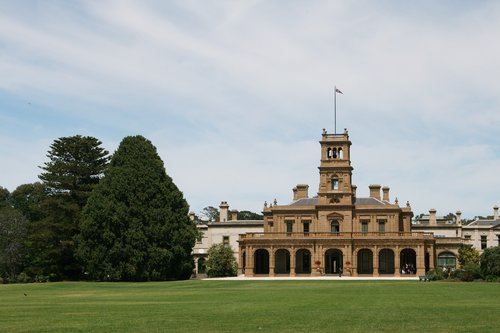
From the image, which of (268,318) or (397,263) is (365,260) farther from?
(268,318)

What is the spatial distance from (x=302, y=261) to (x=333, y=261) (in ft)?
11.2

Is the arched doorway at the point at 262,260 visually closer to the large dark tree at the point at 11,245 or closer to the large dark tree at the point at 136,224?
the large dark tree at the point at 136,224

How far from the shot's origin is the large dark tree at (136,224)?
5869 cm

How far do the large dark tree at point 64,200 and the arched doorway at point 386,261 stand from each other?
31.9 meters

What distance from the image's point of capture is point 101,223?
59125mm

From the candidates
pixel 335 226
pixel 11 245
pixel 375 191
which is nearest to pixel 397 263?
pixel 335 226

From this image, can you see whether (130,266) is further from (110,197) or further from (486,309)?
(486,309)

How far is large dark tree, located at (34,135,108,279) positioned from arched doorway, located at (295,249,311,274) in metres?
24.4

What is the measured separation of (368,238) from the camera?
74.8 meters

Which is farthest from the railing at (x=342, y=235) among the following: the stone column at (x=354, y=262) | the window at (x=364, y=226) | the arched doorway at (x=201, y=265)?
the arched doorway at (x=201, y=265)

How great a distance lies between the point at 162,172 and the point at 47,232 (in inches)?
443

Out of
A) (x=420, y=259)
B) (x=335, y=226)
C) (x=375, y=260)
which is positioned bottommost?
(x=375, y=260)

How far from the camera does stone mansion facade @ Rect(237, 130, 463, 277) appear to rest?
74.6 m

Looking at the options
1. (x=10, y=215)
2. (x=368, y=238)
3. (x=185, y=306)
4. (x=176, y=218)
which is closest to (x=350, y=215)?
(x=368, y=238)
